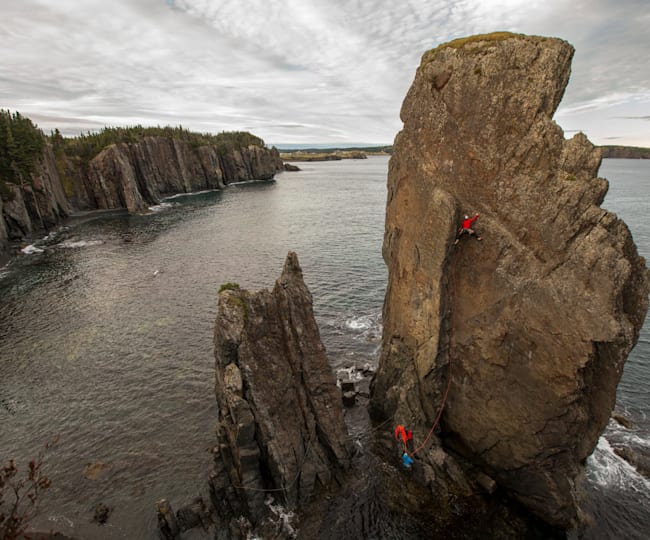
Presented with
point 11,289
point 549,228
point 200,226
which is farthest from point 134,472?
point 200,226

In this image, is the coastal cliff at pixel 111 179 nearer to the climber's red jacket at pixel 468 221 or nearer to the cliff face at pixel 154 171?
the cliff face at pixel 154 171

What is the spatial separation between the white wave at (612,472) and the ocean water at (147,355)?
0.23 feet

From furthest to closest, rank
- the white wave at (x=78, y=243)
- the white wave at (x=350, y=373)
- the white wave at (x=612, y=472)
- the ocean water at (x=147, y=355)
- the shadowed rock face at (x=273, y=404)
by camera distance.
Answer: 1. the white wave at (x=78, y=243)
2. the white wave at (x=350, y=373)
3. the ocean water at (x=147, y=355)
4. the white wave at (x=612, y=472)
5. the shadowed rock face at (x=273, y=404)

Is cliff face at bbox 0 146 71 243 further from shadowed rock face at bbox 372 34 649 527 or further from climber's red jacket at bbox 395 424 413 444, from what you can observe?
Answer: shadowed rock face at bbox 372 34 649 527

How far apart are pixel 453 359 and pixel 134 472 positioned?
2167cm

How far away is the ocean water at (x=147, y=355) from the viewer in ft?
77.0

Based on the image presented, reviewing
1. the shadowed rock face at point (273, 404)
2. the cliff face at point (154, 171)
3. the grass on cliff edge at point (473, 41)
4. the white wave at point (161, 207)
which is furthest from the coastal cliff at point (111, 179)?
the grass on cliff edge at point (473, 41)

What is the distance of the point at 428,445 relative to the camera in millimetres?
23250

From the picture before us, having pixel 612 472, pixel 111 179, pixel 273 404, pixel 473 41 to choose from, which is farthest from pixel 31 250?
pixel 612 472

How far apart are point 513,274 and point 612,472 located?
14875 millimetres

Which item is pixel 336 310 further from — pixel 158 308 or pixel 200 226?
pixel 200 226

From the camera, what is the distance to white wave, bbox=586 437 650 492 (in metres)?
22.9

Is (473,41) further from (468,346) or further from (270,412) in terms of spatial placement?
(270,412)

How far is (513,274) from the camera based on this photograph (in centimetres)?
2005
